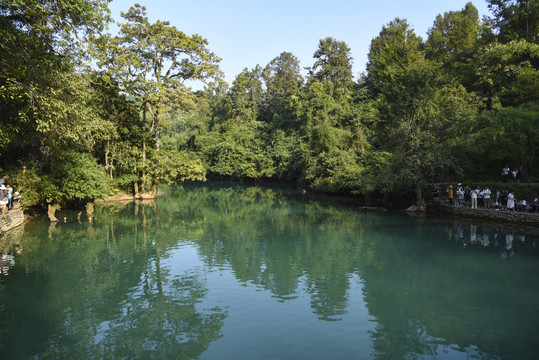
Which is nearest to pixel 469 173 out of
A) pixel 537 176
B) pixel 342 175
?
pixel 537 176

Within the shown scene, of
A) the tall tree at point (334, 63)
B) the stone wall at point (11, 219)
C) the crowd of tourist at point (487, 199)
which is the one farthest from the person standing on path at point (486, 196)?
the tall tree at point (334, 63)

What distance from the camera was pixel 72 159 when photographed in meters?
25.3

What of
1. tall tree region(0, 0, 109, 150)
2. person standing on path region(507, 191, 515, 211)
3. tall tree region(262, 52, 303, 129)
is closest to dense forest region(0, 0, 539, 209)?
tall tree region(0, 0, 109, 150)

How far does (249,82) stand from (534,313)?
74539mm

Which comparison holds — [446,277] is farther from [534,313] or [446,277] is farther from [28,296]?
[28,296]

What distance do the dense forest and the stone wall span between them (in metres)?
1.30

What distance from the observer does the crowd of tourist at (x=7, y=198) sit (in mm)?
19719

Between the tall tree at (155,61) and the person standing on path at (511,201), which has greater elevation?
the tall tree at (155,61)

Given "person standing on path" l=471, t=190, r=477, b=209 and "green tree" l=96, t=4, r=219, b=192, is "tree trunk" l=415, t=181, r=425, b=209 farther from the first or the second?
"green tree" l=96, t=4, r=219, b=192

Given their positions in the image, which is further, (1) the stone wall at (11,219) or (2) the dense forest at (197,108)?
(1) the stone wall at (11,219)

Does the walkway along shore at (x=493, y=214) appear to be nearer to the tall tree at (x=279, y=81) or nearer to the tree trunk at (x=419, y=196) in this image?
the tree trunk at (x=419, y=196)

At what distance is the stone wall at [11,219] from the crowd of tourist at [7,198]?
0.30 m

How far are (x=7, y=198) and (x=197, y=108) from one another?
20003mm

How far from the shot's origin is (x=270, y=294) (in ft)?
39.4
